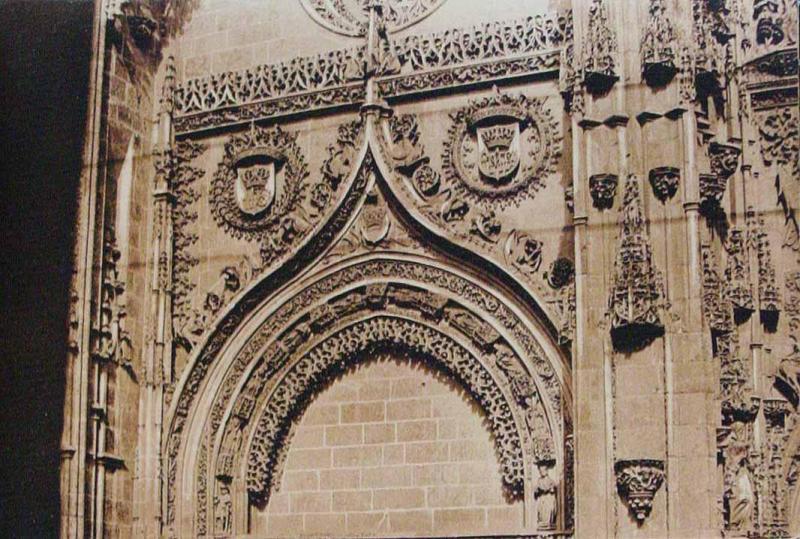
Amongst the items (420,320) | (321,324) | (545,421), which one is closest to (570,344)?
(545,421)

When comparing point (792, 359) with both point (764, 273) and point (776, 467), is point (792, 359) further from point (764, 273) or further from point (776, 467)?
point (776, 467)

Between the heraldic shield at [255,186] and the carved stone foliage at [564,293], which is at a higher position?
the heraldic shield at [255,186]

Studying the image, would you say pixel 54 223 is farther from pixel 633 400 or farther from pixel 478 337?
pixel 633 400

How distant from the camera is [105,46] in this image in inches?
622

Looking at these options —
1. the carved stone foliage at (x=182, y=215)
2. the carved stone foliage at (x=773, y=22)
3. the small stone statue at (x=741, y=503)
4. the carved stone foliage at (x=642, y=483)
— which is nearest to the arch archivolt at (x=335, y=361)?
the carved stone foliage at (x=182, y=215)

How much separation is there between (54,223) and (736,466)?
6515 millimetres

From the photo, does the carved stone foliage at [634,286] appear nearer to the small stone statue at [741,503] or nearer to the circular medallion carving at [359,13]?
the small stone statue at [741,503]

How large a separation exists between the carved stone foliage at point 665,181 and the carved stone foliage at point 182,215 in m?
4.81

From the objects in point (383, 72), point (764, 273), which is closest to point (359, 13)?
point (383, 72)

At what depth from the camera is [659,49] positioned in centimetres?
1338

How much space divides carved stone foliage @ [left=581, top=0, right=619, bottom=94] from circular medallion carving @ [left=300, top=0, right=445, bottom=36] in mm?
1975

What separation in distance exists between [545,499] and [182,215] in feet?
15.2

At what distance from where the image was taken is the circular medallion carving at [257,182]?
51.3 feet

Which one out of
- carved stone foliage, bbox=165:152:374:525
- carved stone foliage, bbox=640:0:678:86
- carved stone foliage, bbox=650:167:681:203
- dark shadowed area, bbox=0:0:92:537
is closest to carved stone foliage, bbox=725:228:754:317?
carved stone foliage, bbox=650:167:681:203
